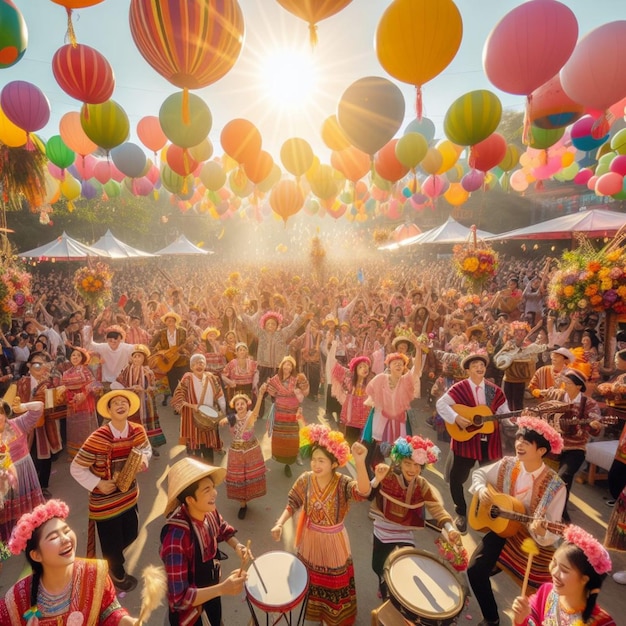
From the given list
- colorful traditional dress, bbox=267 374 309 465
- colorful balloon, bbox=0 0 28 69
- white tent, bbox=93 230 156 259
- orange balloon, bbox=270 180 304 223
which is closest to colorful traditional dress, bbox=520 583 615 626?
colorful traditional dress, bbox=267 374 309 465

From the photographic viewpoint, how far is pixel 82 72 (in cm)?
609

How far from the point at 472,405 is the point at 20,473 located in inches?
208

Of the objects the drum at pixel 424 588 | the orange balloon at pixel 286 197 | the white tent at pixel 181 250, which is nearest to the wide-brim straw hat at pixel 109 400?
the drum at pixel 424 588

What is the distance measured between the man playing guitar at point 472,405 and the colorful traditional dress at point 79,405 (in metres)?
5.15

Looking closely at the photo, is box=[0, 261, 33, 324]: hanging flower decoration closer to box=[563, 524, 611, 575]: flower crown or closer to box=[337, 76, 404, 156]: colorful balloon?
box=[337, 76, 404, 156]: colorful balloon

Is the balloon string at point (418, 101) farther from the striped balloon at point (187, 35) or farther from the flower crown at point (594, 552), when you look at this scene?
the flower crown at point (594, 552)

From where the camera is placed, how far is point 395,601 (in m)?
2.56

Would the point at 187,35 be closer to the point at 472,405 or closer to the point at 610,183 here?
the point at 472,405

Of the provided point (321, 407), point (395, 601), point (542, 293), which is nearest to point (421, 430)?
point (321, 407)

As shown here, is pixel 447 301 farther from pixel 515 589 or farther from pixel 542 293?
pixel 515 589

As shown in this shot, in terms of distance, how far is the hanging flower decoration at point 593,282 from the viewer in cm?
626

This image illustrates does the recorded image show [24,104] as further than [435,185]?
No

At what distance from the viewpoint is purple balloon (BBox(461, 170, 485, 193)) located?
44.1 ft

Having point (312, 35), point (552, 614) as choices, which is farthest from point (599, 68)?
point (552, 614)
